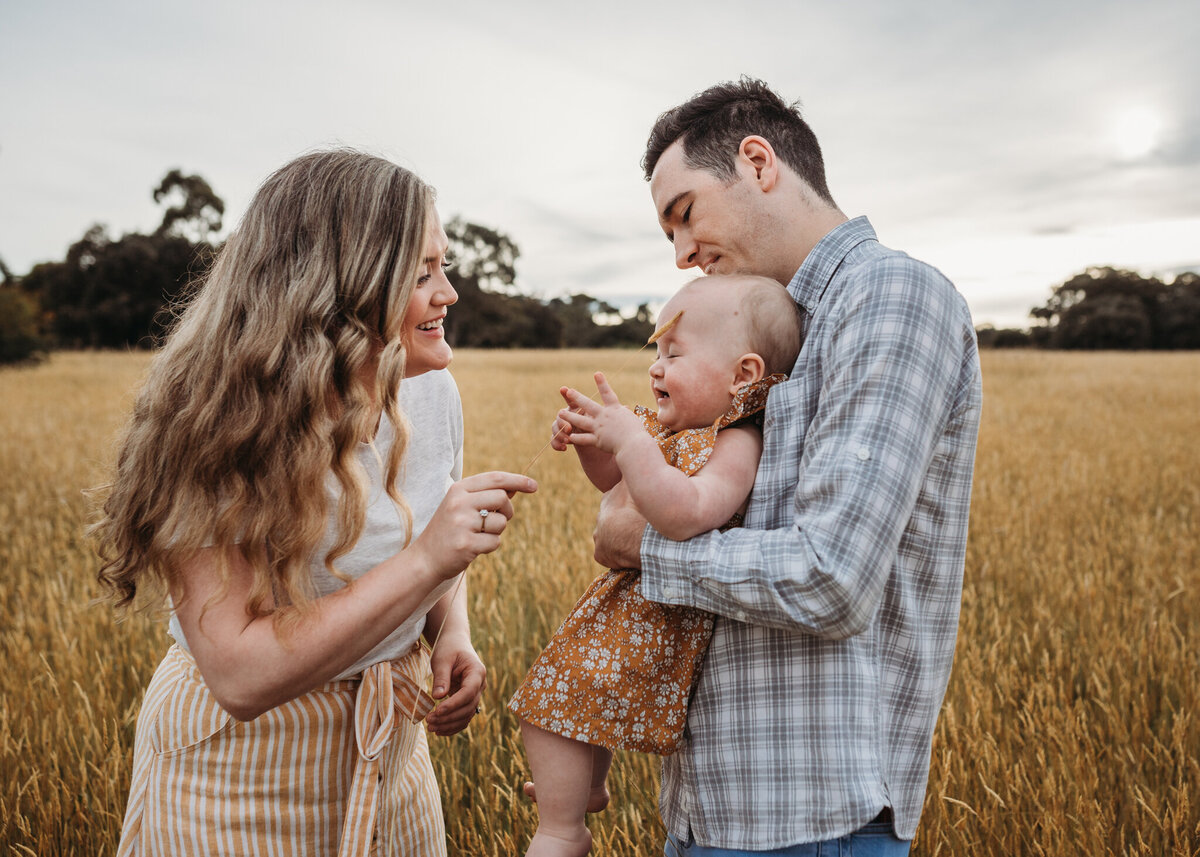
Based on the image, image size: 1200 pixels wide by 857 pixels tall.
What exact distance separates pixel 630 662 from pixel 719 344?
2.18 ft

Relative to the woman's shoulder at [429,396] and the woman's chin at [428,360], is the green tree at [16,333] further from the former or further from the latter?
the woman's chin at [428,360]

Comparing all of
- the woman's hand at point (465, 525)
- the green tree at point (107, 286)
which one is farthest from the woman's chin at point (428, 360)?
the green tree at point (107, 286)

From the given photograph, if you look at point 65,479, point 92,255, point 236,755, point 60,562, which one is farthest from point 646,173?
point 92,255

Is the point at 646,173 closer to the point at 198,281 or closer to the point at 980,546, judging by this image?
the point at 198,281

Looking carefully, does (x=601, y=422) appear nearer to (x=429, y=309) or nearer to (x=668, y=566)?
(x=668, y=566)

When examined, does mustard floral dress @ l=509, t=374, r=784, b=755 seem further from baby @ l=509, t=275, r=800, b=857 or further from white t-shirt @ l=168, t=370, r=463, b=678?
white t-shirt @ l=168, t=370, r=463, b=678

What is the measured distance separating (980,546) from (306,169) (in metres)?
4.74

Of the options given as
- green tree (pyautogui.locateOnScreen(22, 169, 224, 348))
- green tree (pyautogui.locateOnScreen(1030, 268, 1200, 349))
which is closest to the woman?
green tree (pyautogui.locateOnScreen(22, 169, 224, 348))

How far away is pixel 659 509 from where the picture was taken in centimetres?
139

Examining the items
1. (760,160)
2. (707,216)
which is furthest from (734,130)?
(707,216)

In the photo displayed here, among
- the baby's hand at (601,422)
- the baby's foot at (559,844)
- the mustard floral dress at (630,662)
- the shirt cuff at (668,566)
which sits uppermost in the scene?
the baby's hand at (601,422)

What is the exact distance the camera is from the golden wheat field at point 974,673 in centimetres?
242

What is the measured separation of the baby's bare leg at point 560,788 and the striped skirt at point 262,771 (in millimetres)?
355

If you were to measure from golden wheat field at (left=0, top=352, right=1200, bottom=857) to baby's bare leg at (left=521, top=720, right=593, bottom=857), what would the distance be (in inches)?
26.8
